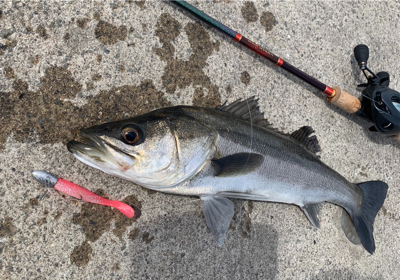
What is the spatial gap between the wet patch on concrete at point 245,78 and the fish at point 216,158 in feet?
1.50

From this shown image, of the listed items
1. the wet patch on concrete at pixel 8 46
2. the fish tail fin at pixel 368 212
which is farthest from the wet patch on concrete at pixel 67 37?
the fish tail fin at pixel 368 212

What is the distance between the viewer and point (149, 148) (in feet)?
5.63

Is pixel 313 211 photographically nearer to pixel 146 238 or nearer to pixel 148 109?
pixel 146 238

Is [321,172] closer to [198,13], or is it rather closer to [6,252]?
[198,13]

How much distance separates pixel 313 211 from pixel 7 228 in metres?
2.47

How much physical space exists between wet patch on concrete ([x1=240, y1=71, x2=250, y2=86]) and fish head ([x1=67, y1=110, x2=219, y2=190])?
902 mm

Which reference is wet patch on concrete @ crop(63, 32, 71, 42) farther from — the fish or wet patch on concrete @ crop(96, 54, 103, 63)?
the fish

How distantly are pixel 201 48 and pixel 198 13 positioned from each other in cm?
31

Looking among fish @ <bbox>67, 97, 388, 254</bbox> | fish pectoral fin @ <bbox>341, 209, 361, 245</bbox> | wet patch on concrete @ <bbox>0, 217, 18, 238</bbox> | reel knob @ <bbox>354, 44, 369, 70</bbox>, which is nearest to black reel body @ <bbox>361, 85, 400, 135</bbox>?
reel knob @ <bbox>354, 44, 369, 70</bbox>

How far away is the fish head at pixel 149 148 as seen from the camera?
1.63 metres

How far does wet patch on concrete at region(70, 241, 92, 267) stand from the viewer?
1868mm

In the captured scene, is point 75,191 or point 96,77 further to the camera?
point 96,77

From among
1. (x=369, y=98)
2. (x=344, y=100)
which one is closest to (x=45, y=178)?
(x=344, y=100)

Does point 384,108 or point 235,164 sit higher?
point 384,108
